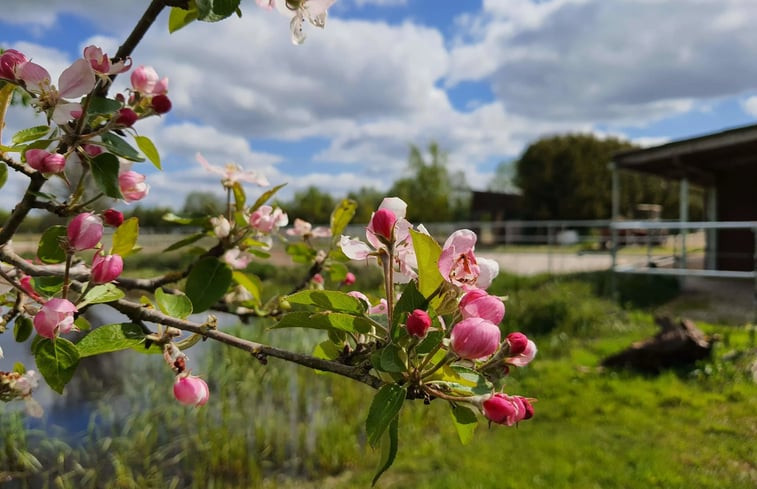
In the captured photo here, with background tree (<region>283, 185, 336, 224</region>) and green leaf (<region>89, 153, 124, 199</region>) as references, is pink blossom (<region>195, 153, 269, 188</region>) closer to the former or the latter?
green leaf (<region>89, 153, 124, 199</region>)

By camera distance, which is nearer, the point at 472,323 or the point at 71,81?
the point at 472,323

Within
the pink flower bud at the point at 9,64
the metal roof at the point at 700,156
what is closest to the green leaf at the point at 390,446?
the pink flower bud at the point at 9,64

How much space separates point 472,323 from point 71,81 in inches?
22.4

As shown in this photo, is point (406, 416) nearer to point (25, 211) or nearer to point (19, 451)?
point (19, 451)

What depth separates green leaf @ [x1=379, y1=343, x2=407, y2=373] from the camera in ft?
2.01

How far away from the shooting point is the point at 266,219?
1.22 meters

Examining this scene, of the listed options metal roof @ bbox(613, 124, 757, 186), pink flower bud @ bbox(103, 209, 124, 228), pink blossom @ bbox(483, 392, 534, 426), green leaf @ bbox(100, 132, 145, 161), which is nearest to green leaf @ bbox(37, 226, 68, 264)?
pink flower bud @ bbox(103, 209, 124, 228)

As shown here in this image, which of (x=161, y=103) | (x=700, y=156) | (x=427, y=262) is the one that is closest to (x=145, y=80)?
(x=161, y=103)

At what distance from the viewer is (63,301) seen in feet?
2.21

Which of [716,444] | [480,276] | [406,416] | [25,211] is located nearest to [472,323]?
[480,276]

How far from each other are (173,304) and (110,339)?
0.10 meters

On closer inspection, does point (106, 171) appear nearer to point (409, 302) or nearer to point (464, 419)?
point (409, 302)

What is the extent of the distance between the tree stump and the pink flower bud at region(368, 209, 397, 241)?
4.86 m

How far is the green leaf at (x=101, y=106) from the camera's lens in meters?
0.74
